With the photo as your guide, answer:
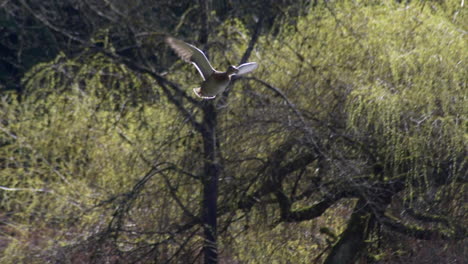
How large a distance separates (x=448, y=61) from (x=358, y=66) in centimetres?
72

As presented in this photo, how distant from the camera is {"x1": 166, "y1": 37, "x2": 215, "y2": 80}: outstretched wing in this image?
17.3 feet

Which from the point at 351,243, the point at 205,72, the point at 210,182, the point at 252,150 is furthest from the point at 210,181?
the point at 351,243

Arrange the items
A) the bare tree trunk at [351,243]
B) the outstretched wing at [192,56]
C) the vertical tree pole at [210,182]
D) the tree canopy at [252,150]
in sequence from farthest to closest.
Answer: the bare tree trunk at [351,243], the vertical tree pole at [210,182], the tree canopy at [252,150], the outstretched wing at [192,56]

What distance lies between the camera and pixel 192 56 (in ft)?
Result: 17.6

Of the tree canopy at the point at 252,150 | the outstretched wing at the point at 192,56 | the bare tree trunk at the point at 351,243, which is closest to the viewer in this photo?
the outstretched wing at the point at 192,56

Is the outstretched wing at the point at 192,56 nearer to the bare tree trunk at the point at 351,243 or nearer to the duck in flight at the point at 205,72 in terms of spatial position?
the duck in flight at the point at 205,72

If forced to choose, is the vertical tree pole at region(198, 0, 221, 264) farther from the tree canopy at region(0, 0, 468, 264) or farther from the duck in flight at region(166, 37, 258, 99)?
the duck in flight at region(166, 37, 258, 99)

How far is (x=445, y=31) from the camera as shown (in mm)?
5750

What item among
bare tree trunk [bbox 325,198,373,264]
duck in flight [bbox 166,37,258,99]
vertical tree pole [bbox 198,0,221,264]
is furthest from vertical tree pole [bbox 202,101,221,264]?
bare tree trunk [bbox 325,198,373,264]

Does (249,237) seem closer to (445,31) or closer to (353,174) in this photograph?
(353,174)

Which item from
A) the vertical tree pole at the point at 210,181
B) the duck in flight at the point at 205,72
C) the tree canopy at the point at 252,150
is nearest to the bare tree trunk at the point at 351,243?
the tree canopy at the point at 252,150

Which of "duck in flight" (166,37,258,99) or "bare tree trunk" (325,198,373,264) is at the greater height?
"duck in flight" (166,37,258,99)

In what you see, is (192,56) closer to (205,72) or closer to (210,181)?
(205,72)

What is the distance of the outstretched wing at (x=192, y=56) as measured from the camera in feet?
17.3
